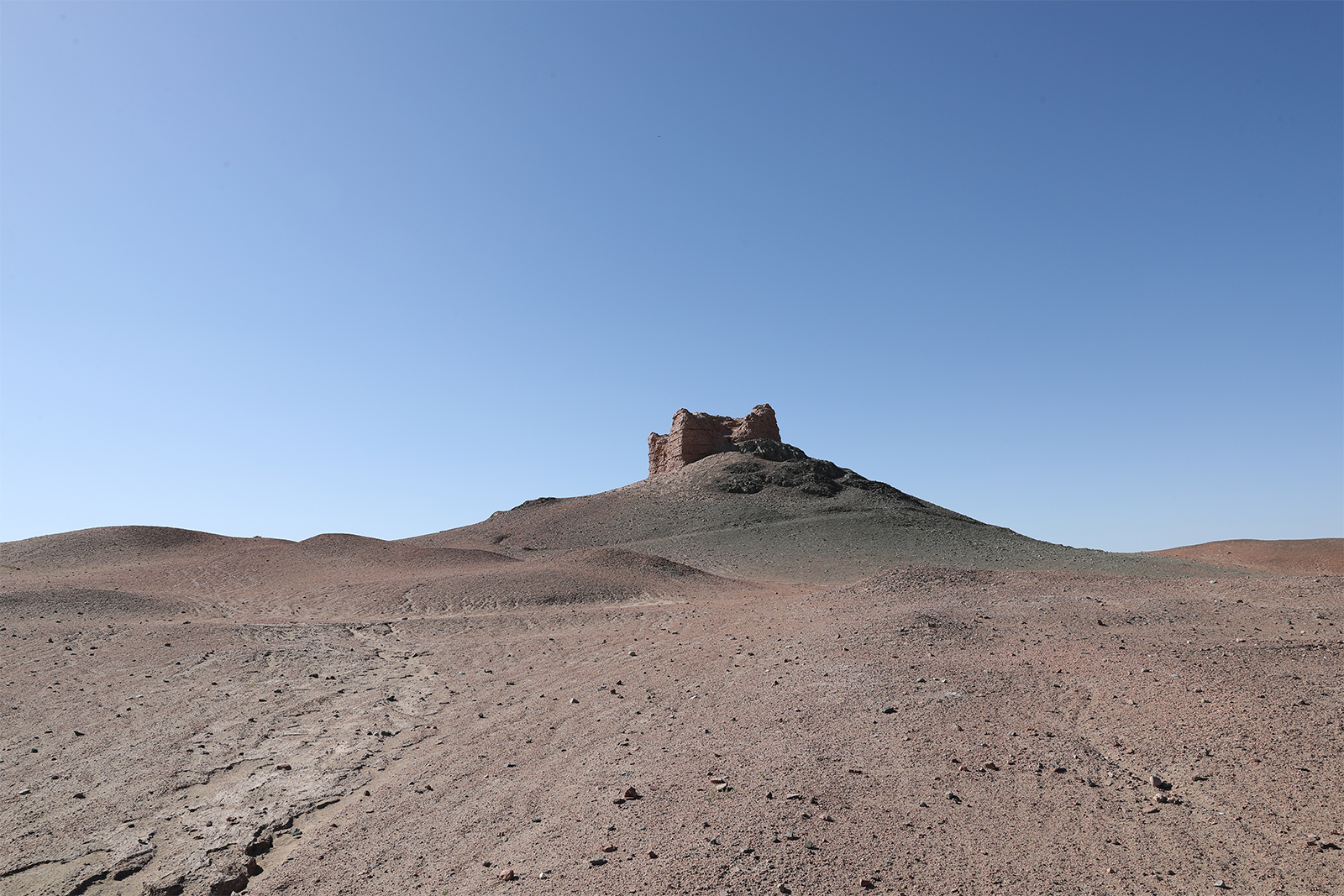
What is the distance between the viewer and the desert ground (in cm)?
534

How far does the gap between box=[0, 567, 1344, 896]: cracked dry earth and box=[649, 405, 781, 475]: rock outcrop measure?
154 feet

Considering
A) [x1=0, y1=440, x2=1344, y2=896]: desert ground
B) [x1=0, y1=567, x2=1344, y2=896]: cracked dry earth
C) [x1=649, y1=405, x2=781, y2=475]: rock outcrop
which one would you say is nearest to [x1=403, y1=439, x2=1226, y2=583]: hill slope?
[x1=649, y1=405, x2=781, y2=475]: rock outcrop

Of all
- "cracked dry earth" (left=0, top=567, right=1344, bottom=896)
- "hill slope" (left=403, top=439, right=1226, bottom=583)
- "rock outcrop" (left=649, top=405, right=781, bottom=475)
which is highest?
"rock outcrop" (left=649, top=405, right=781, bottom=475)

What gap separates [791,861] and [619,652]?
8.50 m

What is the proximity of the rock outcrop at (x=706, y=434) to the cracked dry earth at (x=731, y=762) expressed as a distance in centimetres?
4697

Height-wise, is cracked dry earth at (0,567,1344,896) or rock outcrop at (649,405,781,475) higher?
rock outcrop at (649,405,781,475)

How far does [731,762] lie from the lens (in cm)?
708

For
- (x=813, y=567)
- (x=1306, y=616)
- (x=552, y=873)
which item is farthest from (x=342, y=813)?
(x=813, y=567)

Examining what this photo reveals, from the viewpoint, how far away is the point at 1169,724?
718 cm

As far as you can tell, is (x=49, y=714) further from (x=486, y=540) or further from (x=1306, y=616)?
(x=486, y=540)

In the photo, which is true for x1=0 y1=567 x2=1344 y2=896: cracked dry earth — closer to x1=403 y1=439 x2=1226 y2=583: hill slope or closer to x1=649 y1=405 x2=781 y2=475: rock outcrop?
x1=403 y1=439 x2=1226 y2=583: hill slope

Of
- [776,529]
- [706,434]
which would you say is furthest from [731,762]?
[706,434]

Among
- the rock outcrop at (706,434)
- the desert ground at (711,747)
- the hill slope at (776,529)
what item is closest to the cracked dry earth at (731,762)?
the desert ground at (711,747)

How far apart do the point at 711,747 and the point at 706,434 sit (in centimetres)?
5460
